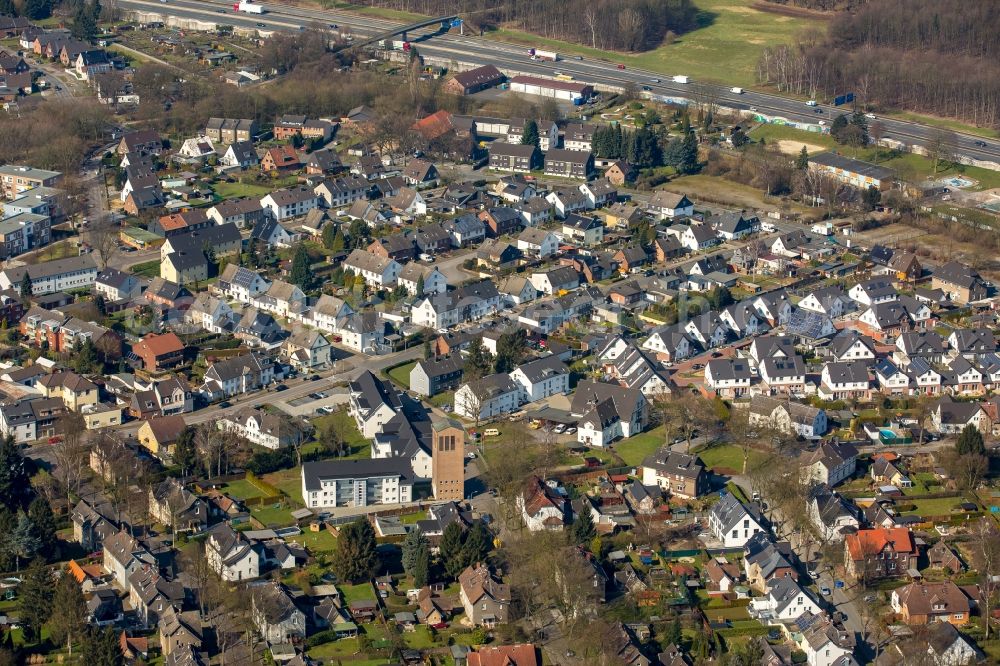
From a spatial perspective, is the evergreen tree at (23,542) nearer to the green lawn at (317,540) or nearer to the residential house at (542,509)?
the green lawn at (317,540)

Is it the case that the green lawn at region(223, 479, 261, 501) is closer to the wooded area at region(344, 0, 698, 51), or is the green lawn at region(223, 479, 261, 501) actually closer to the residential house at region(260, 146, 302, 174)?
the residential house at region(260, 146, 302, 174)

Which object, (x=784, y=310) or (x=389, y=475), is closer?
(x=389, y=475)

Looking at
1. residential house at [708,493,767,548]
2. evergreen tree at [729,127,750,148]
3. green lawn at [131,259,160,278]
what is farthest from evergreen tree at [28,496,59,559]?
evergreen tree at [729,127,750,148]

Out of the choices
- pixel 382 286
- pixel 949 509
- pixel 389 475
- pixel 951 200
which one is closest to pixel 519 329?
pixel 382 286

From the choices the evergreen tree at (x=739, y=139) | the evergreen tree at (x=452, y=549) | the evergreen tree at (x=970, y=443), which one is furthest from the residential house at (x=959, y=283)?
the evergreen tree at (x=452, y=549)

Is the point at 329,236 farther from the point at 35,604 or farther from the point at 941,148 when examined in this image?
the point at 941,148

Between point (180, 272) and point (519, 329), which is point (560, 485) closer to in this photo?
point (519, 329)
